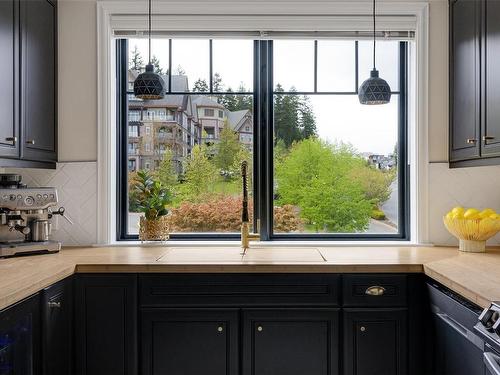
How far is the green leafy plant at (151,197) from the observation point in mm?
2975

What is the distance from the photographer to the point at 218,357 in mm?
2346

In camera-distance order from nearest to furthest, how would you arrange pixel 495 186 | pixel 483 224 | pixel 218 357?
pixel 218 357
pixel 483 224
pixel 495 186

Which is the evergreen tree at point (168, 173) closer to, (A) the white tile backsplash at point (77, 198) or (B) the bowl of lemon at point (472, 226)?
(A) the white tile backsplash at point (77, 198)

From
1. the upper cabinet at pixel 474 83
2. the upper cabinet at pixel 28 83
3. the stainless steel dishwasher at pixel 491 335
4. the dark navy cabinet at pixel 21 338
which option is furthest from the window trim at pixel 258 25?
the stainless steel dishwasher at pixel 491 335

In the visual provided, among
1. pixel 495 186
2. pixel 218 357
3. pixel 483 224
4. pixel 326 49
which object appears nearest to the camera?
pixel 218 357

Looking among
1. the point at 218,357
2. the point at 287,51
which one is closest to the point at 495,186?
the point at 287,51

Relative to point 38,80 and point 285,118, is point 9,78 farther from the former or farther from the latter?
point 285,118

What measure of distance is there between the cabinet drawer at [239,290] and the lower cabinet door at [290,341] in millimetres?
54

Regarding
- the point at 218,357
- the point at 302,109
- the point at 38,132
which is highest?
the point at 302,109

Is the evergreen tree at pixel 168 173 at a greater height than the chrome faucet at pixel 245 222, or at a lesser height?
greater

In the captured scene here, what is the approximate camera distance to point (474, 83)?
2.54 m

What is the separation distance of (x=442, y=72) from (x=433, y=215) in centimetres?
90

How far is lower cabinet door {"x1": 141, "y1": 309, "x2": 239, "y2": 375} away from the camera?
2.35 m

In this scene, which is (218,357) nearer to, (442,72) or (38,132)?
(38,132)
